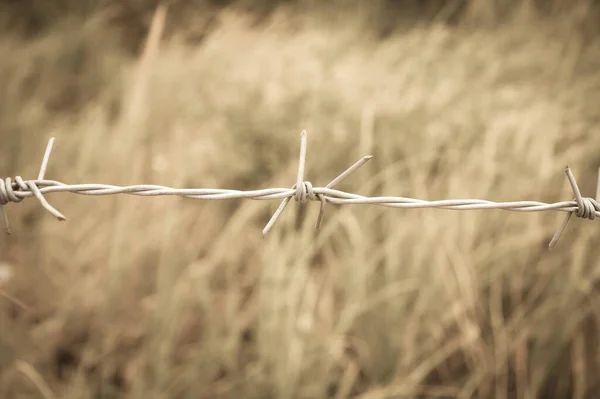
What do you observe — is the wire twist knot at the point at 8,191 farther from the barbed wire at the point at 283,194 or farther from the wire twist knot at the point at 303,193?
the wire twist knot at the point at 303,193

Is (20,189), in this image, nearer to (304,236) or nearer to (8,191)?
(8,191)

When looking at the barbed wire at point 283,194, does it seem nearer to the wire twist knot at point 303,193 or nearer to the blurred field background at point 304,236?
the wire twist knot at point 303,193

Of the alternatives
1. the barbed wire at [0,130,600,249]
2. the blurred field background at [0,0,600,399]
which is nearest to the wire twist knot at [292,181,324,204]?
the barbed wire at [0,130,600,249]

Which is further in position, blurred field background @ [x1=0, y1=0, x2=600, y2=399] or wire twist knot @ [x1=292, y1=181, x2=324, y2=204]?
blurred field background @ [x1=0, y1=0, x2=600, y2=399]

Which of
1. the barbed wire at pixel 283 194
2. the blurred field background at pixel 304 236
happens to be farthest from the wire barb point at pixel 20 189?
the blurred field background at pixel 304 236

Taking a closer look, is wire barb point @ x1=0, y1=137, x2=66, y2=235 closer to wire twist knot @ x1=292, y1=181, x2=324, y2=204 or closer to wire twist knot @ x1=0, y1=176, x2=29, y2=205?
wire twist knot @ x1=0, y1=176, x2=29, y2=205

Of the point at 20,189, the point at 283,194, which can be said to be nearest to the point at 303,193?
the point at 283,194

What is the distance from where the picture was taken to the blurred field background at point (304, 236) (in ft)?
3.78

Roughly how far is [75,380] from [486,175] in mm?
1433

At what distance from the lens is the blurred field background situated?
3.78 ft

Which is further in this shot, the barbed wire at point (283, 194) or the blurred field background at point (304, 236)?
the blurred field background at point (304, 236)

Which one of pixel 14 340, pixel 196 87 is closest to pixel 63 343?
pixel 14 340

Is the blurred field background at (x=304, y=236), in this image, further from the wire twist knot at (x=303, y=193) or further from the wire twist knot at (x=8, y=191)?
the wire twist knot at (x=303, y=193)

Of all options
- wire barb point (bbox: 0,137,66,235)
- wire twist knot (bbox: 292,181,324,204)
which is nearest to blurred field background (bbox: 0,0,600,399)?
wire barb point (bbox: 0,137,66,235)
